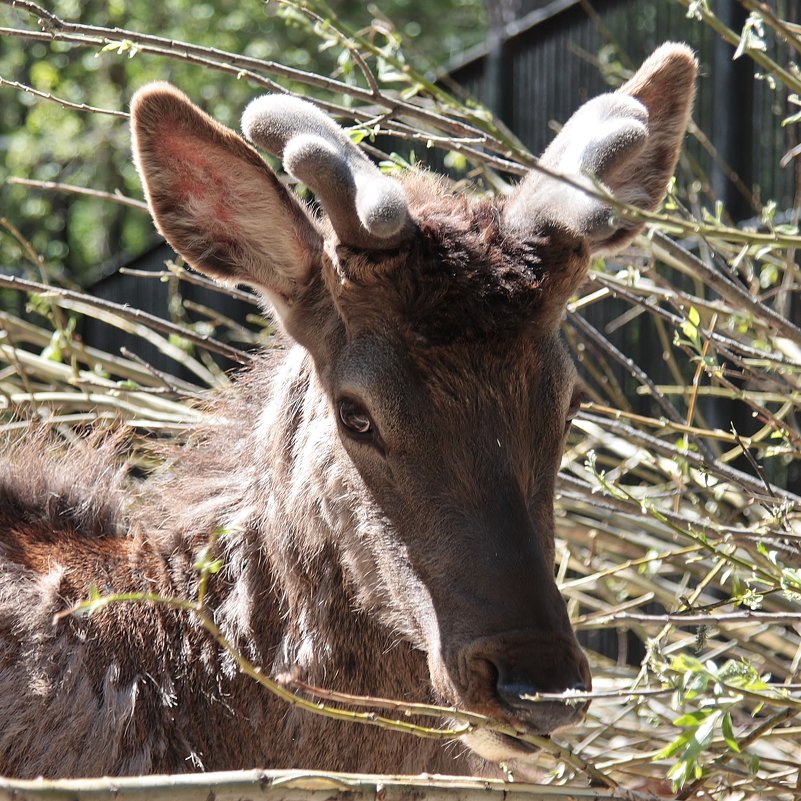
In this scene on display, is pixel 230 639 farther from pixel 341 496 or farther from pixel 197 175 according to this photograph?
pixel 197 175

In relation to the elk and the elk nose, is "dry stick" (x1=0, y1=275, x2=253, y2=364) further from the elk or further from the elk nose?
the elk nose

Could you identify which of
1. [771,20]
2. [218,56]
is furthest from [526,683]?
[218,56]

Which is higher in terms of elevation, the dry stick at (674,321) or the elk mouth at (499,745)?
the dry stick at (674,321)

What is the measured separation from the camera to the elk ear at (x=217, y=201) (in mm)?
3283

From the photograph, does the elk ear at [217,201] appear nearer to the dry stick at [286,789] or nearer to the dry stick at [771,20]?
the dry stick at [771,20]

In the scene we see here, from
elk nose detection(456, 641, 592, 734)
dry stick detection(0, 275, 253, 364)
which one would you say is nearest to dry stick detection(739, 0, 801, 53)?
elk nose detection(456, 641, 592, 734)

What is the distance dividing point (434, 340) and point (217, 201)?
86cm

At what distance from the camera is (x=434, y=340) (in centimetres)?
305

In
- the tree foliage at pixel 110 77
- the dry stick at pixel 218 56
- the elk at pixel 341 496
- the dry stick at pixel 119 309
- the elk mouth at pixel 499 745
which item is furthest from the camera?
the tree foliage at pixel 110 77

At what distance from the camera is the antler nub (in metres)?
3.00

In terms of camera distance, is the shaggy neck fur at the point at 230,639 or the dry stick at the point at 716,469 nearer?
the shaggy neck fur at the point at 230,639

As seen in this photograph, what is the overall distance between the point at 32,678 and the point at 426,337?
1.42 m

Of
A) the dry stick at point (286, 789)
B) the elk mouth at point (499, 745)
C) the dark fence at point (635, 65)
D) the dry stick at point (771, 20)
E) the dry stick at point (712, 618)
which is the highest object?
the dark fence at point (635, 65)

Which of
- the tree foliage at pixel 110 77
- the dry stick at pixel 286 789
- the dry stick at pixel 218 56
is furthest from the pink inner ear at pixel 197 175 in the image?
the tree foliage at pixel 110 77
